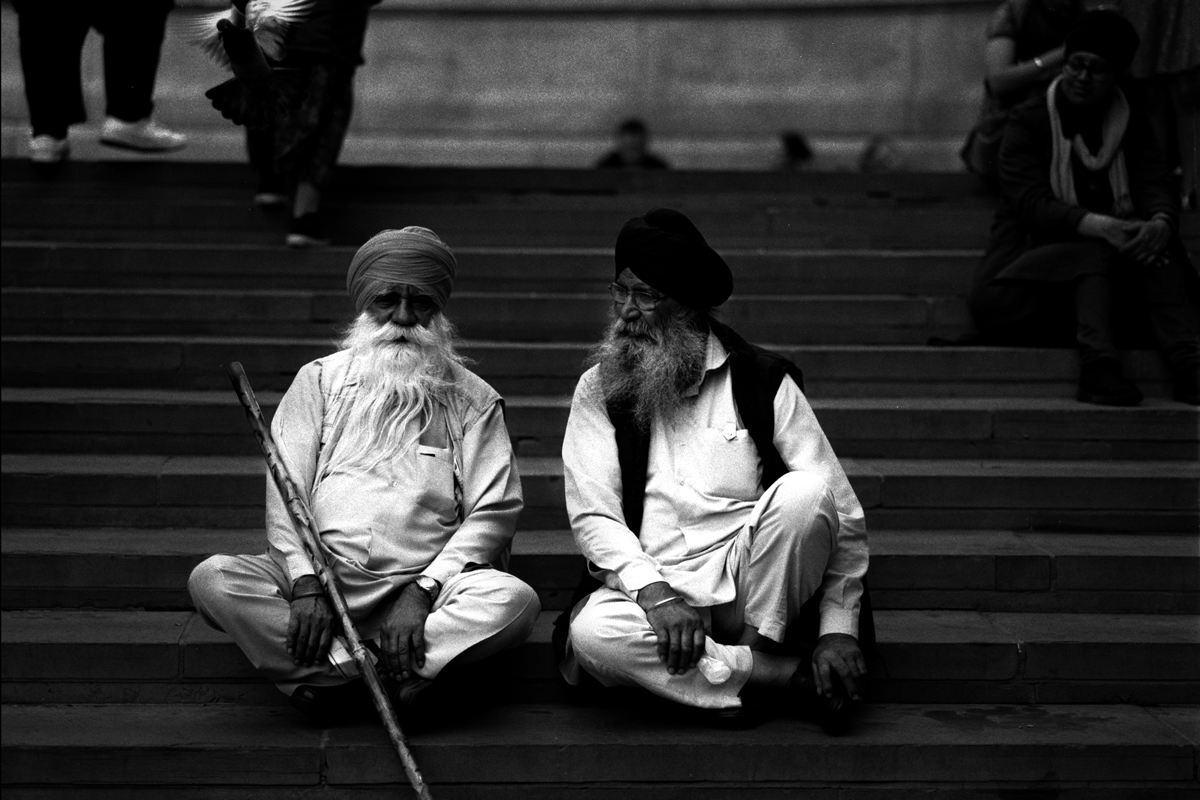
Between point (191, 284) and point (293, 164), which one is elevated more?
point (293, 164)

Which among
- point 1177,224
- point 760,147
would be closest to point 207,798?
point 1177,224

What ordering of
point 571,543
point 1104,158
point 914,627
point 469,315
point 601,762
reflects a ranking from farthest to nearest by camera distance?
point 469,315 → point 1104,158 → point 571,543 → point 914,627 → point 601,762

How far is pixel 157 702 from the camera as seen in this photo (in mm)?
4609

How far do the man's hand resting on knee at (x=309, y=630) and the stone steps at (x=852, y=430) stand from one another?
1.83 m

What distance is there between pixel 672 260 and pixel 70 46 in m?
4.69

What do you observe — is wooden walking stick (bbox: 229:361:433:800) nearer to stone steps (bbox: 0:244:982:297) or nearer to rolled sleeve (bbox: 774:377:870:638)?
rolled sleeve (bbox: 774:377:870:638)

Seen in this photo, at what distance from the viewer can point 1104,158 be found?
21.7ft

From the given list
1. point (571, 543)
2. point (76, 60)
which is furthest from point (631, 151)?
point (571, 543)

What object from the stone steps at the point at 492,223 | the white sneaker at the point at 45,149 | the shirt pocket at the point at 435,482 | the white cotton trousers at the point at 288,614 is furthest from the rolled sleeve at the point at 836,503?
the white sneaker at the point at 45,149

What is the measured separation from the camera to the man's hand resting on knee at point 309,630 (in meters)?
4.11

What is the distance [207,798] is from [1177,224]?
4.81 m

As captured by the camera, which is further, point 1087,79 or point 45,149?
point 45,149

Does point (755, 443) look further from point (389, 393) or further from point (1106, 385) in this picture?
point (1106, 385)

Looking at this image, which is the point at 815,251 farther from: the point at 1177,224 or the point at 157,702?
the point at 157,702
